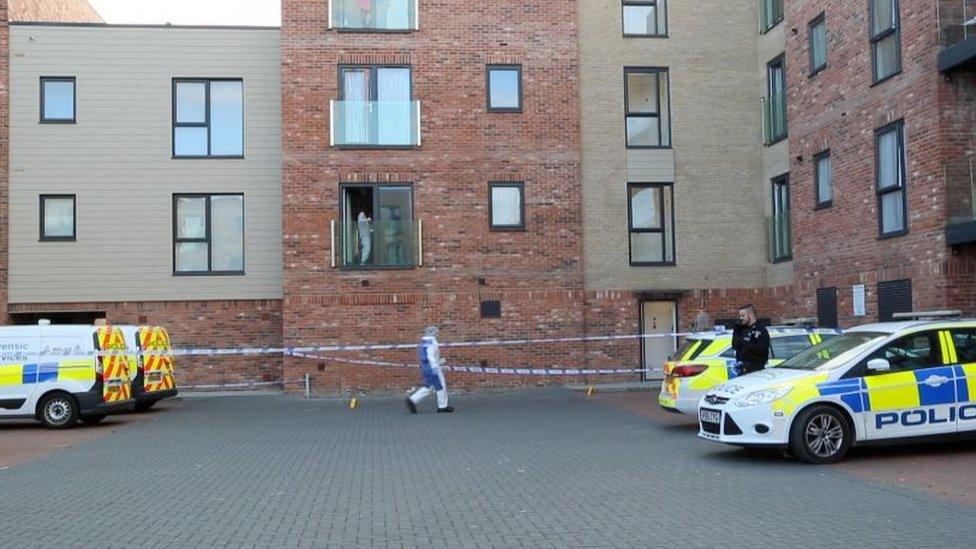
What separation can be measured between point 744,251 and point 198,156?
1291 cm

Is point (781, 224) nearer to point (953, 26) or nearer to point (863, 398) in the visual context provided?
point (953, 26)

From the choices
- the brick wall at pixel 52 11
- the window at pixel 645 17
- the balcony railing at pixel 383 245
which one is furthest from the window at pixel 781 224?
the brick wall at pixel 52 11

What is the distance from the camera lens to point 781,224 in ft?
81.6

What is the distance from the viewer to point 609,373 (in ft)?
81.7

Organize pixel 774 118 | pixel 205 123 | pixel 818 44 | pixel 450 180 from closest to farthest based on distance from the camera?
pixel 818 44 → pixel 450 180 → pixel 774 118 → pixel 205 123

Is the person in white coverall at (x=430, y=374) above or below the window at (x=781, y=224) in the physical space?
below

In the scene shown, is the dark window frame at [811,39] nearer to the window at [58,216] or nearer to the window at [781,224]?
the window at [781,224]

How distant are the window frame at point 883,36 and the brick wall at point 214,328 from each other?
1383 centimetres

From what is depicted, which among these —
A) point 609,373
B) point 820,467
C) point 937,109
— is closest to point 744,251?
point 609,373

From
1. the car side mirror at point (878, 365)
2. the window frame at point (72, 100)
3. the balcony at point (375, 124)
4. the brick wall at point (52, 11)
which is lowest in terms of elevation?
the car side mirror at point (878, 365)

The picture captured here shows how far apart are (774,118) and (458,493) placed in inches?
675

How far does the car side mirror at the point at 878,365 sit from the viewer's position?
11883mm

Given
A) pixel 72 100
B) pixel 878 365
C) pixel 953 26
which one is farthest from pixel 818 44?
pixel 72 100

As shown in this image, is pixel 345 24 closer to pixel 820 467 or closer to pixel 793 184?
pixel 793 184
